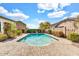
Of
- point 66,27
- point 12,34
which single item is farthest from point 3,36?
point 66,27

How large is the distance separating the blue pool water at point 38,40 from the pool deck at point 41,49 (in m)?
0.08

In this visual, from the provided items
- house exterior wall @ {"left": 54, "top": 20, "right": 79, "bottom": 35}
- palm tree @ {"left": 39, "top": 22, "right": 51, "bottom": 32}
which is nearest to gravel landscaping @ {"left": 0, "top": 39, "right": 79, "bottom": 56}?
house exterior wall @ {"left": 54, "top": 20, "right": 79, "bottom": 35}

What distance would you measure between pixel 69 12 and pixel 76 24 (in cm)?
29

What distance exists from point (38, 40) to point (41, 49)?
0.67 feet

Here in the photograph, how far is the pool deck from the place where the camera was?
3.55 metres

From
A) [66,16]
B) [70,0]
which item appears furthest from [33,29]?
[70,0]

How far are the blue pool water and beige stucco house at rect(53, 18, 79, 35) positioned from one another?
29 centimetres

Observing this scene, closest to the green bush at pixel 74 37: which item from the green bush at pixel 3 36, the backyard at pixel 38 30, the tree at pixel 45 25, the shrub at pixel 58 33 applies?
the backyard at pixel 38 30

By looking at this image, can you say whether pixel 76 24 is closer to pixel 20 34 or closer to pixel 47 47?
pixel 47 47

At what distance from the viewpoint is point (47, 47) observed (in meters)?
3.63

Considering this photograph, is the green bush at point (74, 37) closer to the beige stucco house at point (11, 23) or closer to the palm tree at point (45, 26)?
the palm tree at point (45, 26)

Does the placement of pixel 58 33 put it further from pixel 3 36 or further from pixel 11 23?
pixel 3 36

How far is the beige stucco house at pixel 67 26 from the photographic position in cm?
356

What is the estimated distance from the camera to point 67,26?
3648 mm
